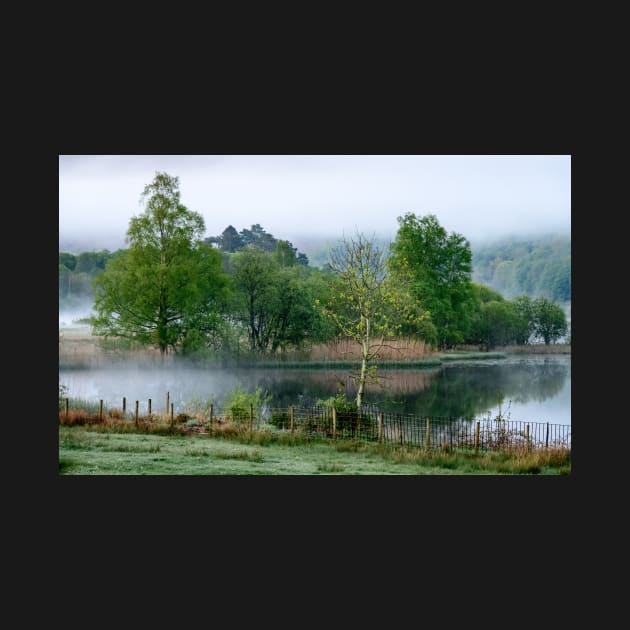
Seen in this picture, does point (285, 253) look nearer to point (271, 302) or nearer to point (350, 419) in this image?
point (271, 302)

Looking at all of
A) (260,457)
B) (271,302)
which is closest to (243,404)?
(260,457)

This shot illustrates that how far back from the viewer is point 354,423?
49.9ft

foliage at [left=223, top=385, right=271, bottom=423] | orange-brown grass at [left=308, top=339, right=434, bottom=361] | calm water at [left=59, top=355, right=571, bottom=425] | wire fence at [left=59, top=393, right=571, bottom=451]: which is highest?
orange-brown grass at [left=308, top=339, right=434, bottom=361]

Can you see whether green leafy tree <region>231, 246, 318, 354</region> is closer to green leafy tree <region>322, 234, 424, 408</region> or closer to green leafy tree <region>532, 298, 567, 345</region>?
green leafy tree <region>322, 234, 424, 408</region>

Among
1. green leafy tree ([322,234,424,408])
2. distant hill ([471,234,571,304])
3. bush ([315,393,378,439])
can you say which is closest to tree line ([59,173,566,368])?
green leafy tree ([322,234,424,408])

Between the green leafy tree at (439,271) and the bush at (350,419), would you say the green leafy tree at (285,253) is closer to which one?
the green leafy tree at (439,271)

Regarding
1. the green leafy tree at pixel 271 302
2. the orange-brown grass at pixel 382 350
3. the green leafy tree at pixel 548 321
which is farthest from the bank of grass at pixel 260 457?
the green leafy tree at pixel 548 321

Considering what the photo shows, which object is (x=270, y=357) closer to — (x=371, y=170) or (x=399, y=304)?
(x=399, y=304)

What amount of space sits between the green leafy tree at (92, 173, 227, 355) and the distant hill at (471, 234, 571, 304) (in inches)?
172

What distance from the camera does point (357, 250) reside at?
1548 centimetres

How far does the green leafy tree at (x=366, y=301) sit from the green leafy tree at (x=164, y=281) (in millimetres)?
A: 1970

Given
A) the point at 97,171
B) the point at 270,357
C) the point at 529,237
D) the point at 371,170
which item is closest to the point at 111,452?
the point at 270,357

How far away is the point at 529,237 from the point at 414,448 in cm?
389

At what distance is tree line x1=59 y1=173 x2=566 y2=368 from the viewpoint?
50.6 ft
